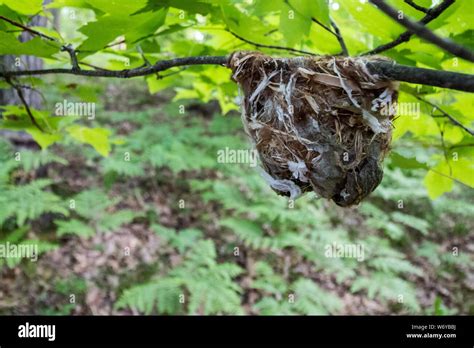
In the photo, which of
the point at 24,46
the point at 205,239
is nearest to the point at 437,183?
the point at 24,46

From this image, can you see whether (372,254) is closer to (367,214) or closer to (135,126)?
(367,214)

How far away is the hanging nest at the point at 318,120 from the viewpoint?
0.64 meters

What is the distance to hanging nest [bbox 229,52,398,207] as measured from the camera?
0.64m

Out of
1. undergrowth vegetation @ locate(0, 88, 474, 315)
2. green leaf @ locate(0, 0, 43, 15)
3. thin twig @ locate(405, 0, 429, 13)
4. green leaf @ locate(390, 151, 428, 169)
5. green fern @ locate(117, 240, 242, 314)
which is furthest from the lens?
undergrowth vegetation @ locate(0, 88, 474, 315)

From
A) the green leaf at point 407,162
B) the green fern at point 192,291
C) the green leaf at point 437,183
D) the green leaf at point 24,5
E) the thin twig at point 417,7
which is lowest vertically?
the green fern at point 192,291

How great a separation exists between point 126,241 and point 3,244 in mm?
875

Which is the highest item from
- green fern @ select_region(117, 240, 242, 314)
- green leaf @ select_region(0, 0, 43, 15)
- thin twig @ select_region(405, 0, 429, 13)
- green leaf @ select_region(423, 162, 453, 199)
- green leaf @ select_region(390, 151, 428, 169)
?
green leaf @ select_region(0, 0, 43, 15)

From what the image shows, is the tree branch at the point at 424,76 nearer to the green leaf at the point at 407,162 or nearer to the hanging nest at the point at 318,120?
the hanging nest at the point at 318,120

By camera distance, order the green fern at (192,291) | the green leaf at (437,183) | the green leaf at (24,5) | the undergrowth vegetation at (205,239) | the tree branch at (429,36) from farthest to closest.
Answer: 1. the undergrowth vegetation at (205,239)
2. the green fern at (192,291)
3. the green leaf at (437,183)
4. the green leaf at (24,5)
5. the tree branch at (429,36)

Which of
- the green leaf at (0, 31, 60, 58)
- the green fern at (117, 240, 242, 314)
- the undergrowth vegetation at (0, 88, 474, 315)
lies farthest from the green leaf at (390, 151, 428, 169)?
the green fern at (117, 240, 242, 314)

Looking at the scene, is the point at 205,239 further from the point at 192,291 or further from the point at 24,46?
the point at 24,46

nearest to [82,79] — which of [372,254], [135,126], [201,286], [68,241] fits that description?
[135,126]

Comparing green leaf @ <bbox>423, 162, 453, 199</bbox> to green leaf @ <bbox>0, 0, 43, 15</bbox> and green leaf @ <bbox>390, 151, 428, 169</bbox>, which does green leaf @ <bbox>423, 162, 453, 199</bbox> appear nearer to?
green leaf @ <bbox>390, 151, 428, 169</bbox>

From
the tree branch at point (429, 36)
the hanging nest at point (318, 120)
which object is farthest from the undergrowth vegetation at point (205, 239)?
the tree branch at point (429, 36)
